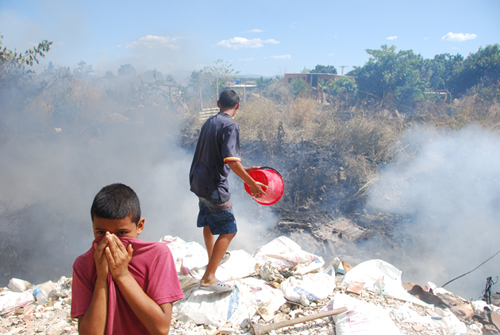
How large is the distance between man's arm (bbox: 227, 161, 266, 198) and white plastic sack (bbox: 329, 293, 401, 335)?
986 millimetres

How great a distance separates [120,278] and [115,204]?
25 centimetres

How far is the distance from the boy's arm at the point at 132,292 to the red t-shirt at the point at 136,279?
4 centimetres

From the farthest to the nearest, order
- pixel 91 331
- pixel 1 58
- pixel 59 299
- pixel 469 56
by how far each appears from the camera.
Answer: pixel 469 56 < pixel 1 58 < pixel 59 299 < pixel 91 331

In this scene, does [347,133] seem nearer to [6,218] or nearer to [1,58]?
[6,218]

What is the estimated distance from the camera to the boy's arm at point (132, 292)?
95 cm

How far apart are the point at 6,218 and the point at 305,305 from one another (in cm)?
589

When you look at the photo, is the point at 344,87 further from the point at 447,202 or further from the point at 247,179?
the point at 247,179

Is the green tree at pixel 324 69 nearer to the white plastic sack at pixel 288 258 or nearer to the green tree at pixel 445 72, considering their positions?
the green tree at pixel 445 72

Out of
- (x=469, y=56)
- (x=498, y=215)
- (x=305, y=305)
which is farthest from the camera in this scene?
(x=469, y=56)

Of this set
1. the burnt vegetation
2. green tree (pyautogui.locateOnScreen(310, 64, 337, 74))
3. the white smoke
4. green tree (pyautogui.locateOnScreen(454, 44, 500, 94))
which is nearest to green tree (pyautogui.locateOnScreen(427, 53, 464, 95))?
green tree (pyautogui.locateOnScreen(454, 44, 500, 94))

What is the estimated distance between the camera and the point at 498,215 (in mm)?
4980

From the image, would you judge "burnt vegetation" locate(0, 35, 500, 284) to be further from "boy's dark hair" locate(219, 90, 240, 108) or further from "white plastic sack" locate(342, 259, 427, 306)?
"boy's dark hair" locate(219, 90, 240, 108)

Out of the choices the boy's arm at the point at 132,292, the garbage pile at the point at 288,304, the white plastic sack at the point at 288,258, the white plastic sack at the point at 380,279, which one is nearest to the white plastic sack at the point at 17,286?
the garbage pile at the point at 288,304

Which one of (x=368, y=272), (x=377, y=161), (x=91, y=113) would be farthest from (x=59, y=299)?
(x=91, y=113)
